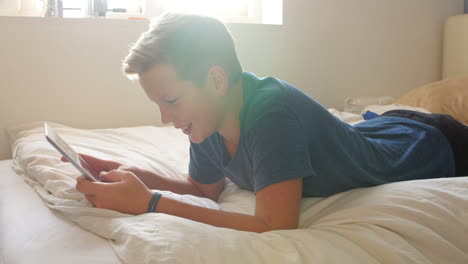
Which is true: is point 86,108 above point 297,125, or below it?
below

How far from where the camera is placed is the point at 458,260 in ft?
2.42

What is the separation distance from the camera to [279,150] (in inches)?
30.0

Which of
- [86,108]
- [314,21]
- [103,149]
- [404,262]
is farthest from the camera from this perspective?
[314,21]

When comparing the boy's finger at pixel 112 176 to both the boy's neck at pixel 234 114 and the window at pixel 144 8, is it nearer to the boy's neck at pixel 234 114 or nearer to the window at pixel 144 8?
the boy's neck at pixel 234 114

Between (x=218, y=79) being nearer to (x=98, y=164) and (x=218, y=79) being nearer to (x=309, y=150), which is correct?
(x=309, y=150)

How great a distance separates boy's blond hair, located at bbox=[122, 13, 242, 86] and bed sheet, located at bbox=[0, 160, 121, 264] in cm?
32

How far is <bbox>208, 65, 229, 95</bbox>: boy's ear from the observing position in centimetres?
86

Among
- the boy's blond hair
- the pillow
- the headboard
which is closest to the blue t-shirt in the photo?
the boy's blond hair

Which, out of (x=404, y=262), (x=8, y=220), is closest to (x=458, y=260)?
(x=404, y=262)

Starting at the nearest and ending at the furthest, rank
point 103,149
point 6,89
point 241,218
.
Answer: point 241,218, point 103,149, point 6,89

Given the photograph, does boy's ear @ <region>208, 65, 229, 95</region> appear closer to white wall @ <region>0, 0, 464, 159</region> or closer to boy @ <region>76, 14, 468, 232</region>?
boy @ <region>76, 14, 468, 232</region>

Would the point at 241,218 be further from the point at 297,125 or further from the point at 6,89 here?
the point at 6,89

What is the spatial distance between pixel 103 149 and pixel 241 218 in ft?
2.23

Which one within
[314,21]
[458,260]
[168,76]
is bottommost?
[458,260]
